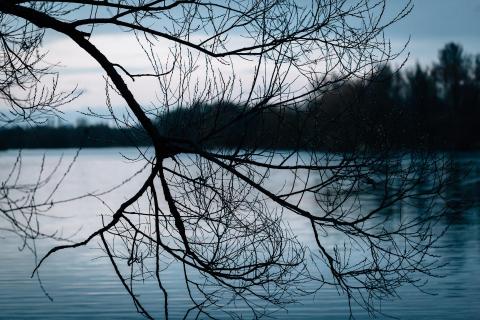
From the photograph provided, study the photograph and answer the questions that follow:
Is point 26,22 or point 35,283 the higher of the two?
point 26,22

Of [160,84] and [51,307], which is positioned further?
[51,307]

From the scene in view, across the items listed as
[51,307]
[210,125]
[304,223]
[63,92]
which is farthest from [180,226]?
[304,223]

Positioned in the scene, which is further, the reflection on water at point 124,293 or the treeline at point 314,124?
the reflection on water at point 124,293

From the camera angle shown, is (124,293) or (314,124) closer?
(314,124)

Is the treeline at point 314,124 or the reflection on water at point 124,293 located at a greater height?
the treeline at point 314,124

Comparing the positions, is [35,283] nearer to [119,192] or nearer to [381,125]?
[381,125]

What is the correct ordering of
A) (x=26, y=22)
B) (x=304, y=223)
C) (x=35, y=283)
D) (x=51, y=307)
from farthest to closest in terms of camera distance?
(x=304, y=223), (x=35, y=283), (x=51, y=307), (x=26, y=22)

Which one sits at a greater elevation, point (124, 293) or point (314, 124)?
point (314, 124)

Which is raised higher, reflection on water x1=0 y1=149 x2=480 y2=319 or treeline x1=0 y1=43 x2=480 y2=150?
treeline x1=0 y1=43 x2=480 y2=150

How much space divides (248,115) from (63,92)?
2.12 m

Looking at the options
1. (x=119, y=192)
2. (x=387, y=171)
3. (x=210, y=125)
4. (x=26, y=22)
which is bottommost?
(x=119, y=192)

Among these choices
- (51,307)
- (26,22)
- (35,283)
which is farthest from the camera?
(35,283)

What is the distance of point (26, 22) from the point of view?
8070 mm

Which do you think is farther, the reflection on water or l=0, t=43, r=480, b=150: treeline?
the reflection on water
